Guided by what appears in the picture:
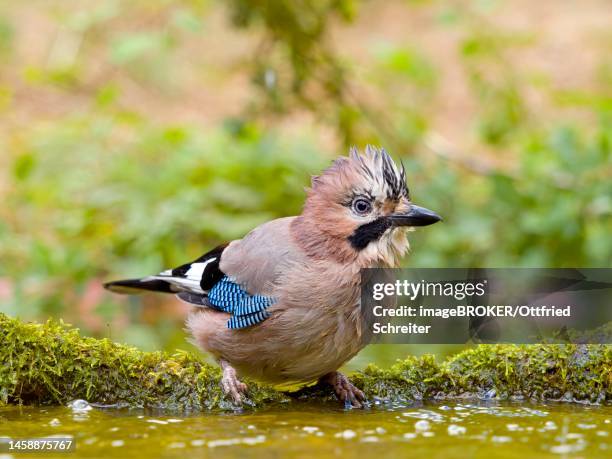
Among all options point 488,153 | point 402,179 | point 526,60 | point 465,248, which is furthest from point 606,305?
point 526,60

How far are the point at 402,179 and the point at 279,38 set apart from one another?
4457mm

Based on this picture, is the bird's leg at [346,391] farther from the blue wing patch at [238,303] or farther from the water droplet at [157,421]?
the water droplet at [157,421]

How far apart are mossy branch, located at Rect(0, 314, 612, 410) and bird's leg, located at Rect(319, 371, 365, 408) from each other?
94mm

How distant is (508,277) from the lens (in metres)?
7.59

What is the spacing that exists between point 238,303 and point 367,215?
711mm

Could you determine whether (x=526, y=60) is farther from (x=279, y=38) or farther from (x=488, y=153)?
(x=279, y=38)

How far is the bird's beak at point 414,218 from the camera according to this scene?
4.31m

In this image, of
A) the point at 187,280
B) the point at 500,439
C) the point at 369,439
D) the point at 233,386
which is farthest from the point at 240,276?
the point at 500,439

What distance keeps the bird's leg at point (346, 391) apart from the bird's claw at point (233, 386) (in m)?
0.41

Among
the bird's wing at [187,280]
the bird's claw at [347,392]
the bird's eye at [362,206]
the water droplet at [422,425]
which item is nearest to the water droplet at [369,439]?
the water droplet at [422,425]

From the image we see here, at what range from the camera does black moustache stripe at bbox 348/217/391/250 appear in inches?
172

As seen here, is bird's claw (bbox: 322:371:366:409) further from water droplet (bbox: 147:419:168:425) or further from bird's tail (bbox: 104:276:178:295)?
bird's tail (bbox: 104:276:178:295)

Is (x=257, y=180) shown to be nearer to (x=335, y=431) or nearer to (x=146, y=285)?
(x=146, y=285)

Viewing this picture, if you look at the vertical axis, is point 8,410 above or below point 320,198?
below
